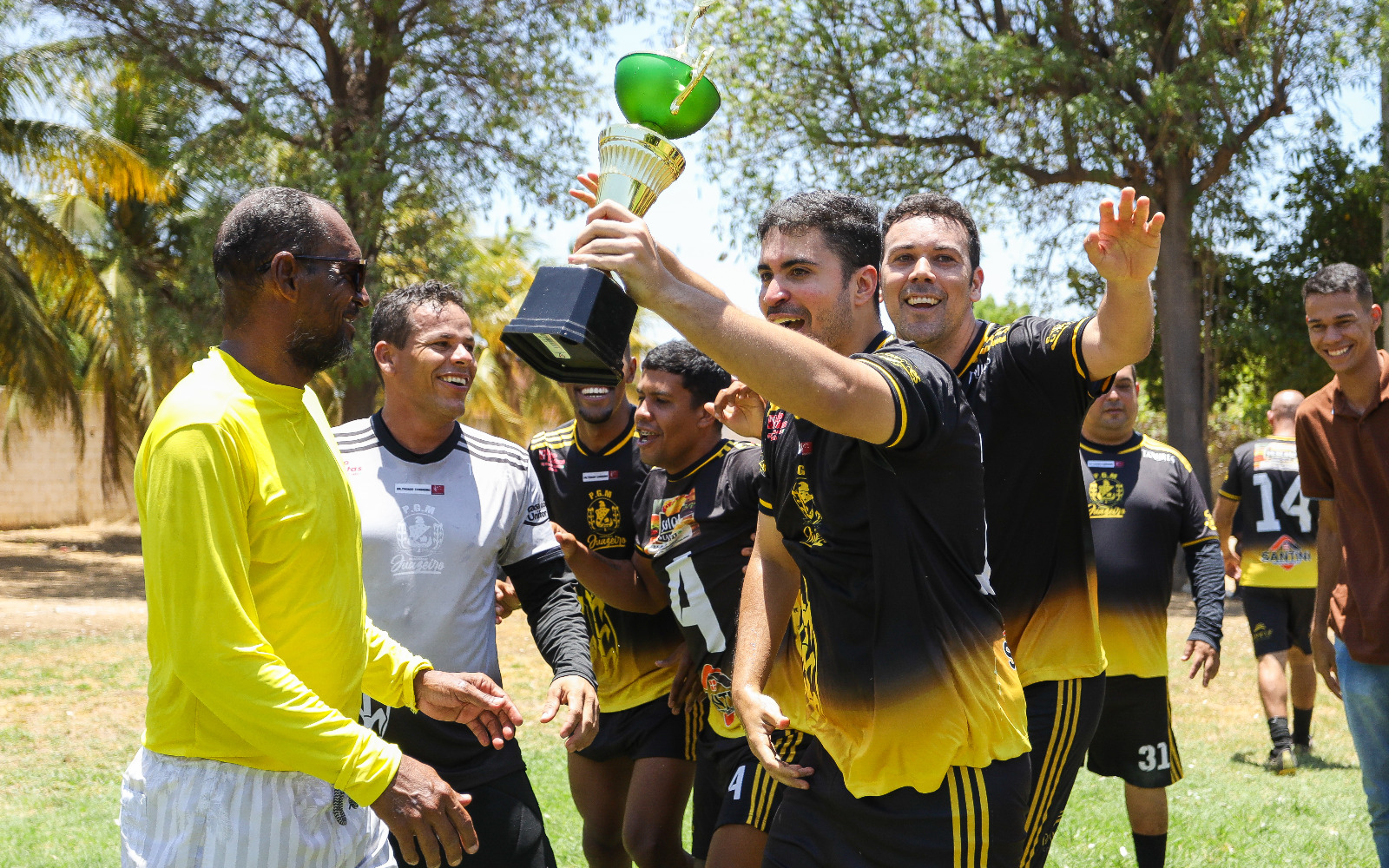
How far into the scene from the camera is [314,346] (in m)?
2.79

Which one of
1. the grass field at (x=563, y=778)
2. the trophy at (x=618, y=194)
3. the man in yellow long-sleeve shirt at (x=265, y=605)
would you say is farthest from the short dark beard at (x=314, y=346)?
the grass field at (x=563, y=778)

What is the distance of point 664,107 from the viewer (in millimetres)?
2535

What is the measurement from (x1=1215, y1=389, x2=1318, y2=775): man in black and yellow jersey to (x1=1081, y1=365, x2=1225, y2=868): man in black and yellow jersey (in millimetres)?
2527

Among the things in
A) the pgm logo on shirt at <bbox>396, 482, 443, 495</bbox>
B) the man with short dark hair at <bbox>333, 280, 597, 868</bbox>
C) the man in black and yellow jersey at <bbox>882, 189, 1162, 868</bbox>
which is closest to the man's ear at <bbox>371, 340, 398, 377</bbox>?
the man with short dark hair at <bbox>333, 280, 597, 868</bbox>

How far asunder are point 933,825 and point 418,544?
196 cm

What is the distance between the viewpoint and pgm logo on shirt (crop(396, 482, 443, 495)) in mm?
4012

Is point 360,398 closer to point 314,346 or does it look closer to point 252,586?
point 314,346

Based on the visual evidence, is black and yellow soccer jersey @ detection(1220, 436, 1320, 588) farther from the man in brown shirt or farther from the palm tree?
the palm tree

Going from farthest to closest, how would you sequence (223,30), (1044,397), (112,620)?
(223,30), (112,620), (1044,397)

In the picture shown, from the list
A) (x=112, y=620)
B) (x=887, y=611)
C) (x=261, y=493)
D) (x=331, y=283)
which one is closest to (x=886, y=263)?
(x=887, y=611)

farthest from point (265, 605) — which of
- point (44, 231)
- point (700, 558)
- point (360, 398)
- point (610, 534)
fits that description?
point (44, 231)

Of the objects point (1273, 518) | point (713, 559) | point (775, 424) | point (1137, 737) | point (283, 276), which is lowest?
point (1137, 737)

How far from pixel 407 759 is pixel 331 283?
108 centimetres

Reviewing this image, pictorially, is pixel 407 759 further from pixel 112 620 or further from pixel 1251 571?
pixel 112 620
